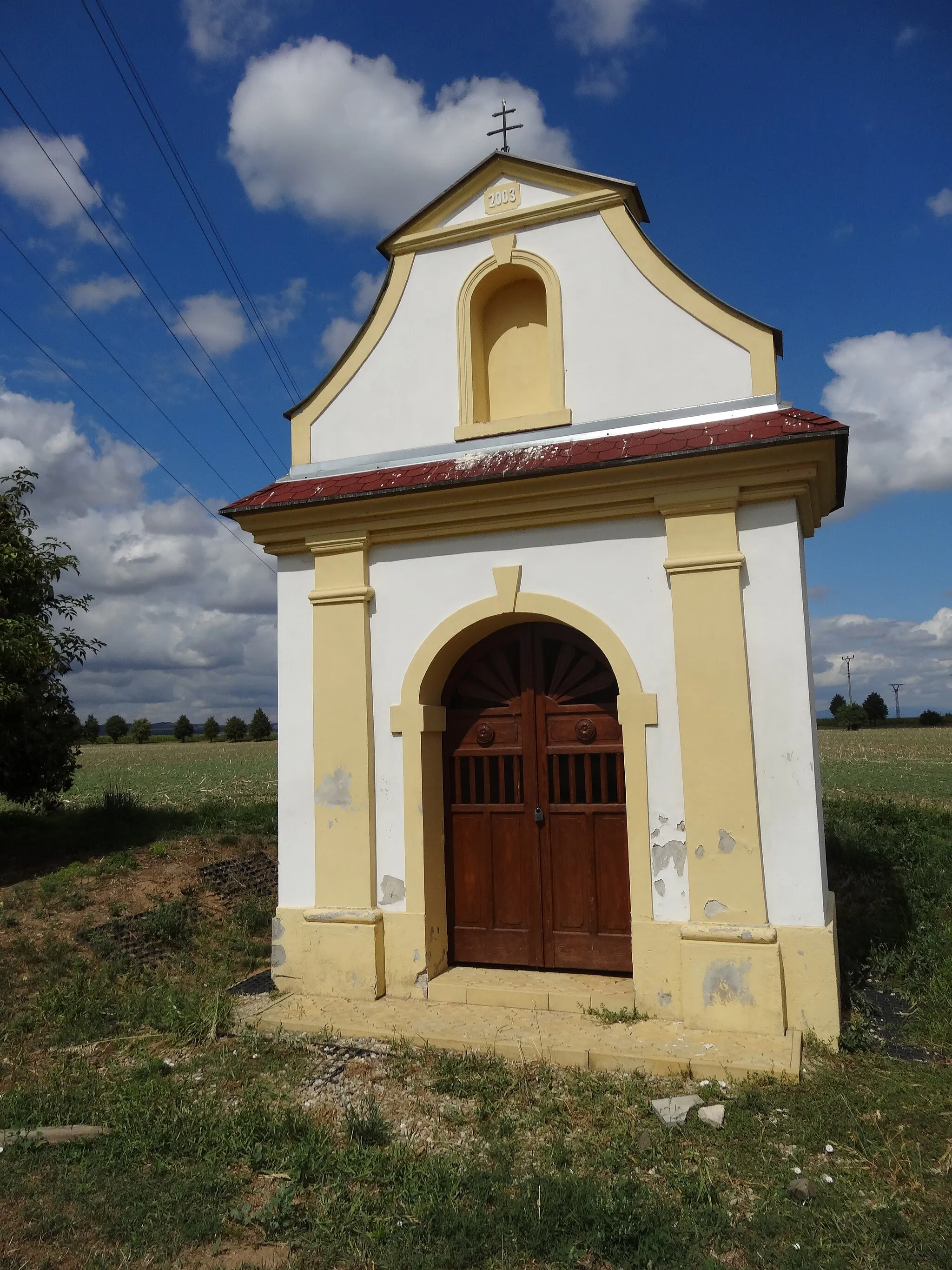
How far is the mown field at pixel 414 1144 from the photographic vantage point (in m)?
3.56

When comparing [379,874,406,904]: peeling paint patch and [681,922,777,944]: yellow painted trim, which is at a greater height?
[379,874,406,904]: peeling paint patch

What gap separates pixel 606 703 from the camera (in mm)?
6871

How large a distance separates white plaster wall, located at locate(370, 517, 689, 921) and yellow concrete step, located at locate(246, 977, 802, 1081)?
789mm

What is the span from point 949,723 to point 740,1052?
76.8 metres

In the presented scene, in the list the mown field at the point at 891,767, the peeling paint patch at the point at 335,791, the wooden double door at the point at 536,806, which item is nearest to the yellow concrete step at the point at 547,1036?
the wooden double door at the point at 536,806

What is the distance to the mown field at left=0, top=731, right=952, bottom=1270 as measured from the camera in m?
3.56

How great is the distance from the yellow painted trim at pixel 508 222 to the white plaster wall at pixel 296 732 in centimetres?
291

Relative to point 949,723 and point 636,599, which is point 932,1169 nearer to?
point 636,599

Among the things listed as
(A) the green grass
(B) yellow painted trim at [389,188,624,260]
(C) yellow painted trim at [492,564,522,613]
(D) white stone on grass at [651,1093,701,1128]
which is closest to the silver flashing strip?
(C) yellow painted trim at [492,564,522,613]

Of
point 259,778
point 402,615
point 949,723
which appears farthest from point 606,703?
point 949,723

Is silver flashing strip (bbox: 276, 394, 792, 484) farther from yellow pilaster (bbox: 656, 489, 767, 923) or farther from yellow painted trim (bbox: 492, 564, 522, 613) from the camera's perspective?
yellow painted trim (bbox: 492, 564, 522, 613)

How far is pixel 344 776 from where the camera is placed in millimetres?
6992

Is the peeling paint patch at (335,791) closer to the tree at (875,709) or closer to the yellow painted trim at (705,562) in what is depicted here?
the yellow painted trim at (705,562)

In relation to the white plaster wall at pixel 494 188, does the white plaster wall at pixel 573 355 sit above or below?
below
